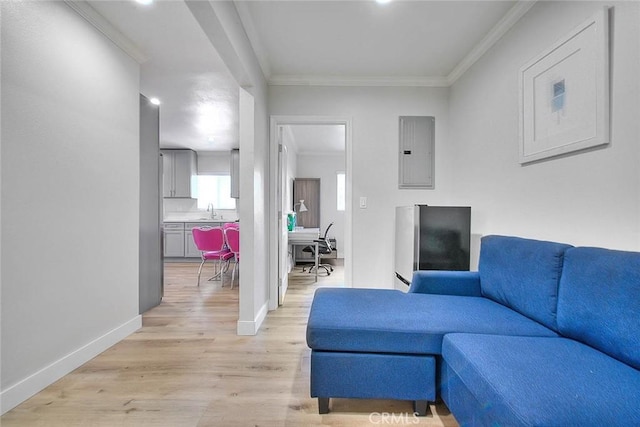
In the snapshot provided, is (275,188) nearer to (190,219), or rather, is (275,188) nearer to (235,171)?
(235,171)

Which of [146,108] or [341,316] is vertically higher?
[146,108]

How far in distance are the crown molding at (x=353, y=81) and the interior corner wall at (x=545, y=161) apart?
1.00 feet

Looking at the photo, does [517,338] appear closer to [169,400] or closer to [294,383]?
[294,383]

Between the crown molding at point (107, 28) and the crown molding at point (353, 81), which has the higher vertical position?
the crown molding at point (353, 81)

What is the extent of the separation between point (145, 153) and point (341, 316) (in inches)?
101

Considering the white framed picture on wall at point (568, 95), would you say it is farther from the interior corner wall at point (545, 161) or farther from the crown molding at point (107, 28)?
the crown molding at point (107, 28)

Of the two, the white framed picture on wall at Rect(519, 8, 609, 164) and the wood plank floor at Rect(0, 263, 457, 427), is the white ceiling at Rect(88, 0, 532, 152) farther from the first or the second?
the wood plank floor at Rect(0, 263, 457, 427)

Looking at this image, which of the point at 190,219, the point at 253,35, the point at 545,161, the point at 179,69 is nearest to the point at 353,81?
the point at 253,35

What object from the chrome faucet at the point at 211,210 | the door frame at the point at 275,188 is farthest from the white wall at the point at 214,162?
the door frame at the point at 275,188

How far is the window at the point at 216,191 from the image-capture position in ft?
20.9

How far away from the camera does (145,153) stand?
8.94ft

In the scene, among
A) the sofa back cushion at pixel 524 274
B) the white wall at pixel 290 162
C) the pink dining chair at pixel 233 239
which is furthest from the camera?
the white wall at pixel 290 162

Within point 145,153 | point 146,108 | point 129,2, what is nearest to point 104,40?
point 129,2

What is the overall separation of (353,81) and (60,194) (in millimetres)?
2681
